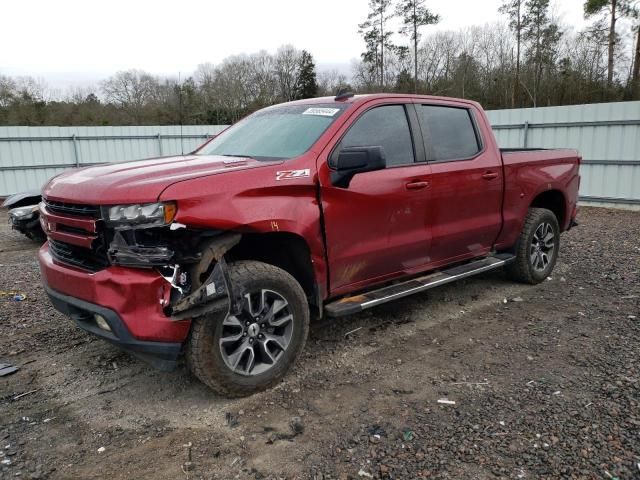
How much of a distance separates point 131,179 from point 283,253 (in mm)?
1130

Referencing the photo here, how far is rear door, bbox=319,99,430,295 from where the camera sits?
3.59 metres

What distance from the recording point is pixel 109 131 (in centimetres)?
1527

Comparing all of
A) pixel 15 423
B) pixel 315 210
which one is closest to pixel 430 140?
pixel 315 210

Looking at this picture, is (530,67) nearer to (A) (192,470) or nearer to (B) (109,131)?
(B) (109,131)

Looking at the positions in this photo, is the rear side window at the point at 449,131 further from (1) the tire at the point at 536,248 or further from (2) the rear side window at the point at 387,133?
(1) the tire at the point at 536,248

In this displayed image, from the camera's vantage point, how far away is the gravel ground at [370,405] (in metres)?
2.61

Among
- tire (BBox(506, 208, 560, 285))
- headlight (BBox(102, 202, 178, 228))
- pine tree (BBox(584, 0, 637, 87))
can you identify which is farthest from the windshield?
pine tree (BBox(584, 0, 637, 87))

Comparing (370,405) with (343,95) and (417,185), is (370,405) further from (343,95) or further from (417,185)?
(343,95)

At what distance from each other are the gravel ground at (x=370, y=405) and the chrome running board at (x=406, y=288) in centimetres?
45

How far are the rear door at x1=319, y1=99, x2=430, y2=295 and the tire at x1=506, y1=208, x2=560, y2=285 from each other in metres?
1.67

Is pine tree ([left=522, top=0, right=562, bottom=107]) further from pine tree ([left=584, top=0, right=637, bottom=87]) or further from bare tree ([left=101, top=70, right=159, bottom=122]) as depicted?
bare tree ([left=101, top=70, right=159, bottom=122])

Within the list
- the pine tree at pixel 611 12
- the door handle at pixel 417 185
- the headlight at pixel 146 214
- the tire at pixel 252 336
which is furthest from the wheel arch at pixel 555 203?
the pine tree at pixel 611 12

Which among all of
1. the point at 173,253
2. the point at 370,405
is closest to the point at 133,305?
the point at 173,253

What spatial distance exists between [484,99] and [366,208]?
2970 cm
